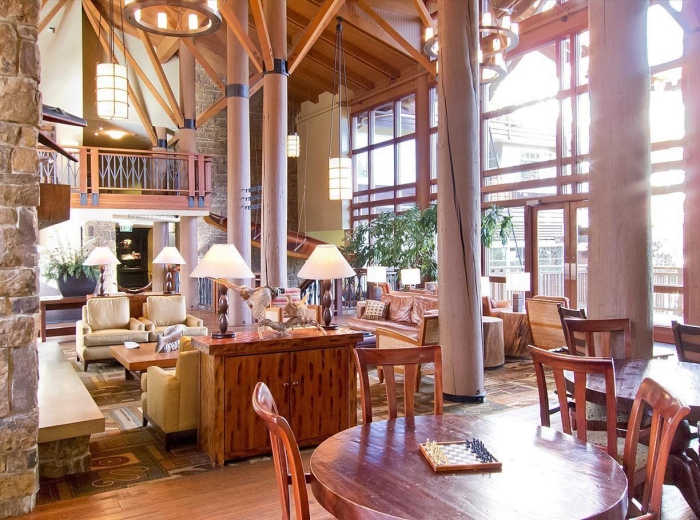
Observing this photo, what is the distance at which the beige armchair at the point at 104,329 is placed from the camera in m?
6.91

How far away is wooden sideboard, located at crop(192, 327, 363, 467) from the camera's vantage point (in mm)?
3732

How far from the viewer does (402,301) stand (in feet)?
27.2

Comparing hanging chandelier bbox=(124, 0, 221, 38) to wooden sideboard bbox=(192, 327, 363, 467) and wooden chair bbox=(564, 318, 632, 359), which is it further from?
wooden chair bbox=(564, 318, 632, 359)

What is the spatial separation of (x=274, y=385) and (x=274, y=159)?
17.1ft

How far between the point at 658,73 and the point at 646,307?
6.29 metres

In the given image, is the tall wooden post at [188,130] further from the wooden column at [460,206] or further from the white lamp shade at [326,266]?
the white lamp shade at [326,266]

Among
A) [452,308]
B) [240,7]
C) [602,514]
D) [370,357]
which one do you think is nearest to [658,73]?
[452,308]

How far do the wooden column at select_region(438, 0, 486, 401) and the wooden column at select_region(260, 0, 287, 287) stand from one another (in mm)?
3740

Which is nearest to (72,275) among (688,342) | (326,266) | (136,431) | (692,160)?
(136,431)

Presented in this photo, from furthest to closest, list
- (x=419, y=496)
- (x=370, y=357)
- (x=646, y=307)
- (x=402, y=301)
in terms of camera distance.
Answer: (x=402, y=301)
(x=646, y=307)
(x=370, y=357)
(x=419, y=496)

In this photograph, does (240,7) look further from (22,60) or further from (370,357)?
(370,357)

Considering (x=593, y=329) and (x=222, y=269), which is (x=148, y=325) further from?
(x=593, y=329)

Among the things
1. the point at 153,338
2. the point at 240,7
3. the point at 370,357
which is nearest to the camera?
the point at 370,357

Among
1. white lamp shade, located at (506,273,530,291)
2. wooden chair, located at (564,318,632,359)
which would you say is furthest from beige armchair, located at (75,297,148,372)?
wooden chair, located at (564,318,632,359)
